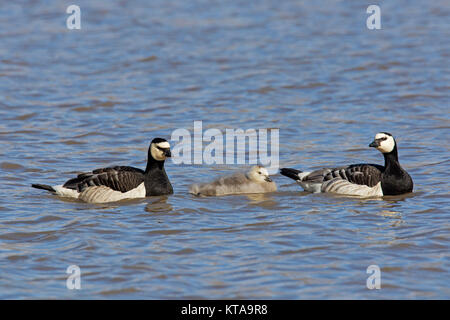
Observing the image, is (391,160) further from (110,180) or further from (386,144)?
(110,180)

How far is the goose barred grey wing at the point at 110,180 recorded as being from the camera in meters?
12.5

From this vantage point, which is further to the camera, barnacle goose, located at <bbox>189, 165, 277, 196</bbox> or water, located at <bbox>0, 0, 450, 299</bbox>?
barnacle goose, located at <bbox>189, 165, 277, 196</bbox>

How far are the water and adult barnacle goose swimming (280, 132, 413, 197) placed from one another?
20 centimetres

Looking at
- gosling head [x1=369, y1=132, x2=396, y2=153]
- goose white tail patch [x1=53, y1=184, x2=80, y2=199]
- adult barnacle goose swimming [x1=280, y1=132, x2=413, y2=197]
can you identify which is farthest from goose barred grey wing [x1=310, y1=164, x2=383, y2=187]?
goose white tail patch [x1=53, y1=184, x2=80, y2=199]

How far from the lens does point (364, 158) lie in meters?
14.9

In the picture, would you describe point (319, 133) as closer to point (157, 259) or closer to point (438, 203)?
point (438, 203)

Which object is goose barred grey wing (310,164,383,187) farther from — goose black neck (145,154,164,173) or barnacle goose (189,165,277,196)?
goose black neck (145,154,164,173)

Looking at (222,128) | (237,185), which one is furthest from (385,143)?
(222,128)

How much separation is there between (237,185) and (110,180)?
1.88 meters

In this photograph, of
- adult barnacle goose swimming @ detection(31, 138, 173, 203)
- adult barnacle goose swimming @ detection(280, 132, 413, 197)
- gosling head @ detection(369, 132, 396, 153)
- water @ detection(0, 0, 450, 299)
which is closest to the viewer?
water @ detection(0, 0, 450, 299)

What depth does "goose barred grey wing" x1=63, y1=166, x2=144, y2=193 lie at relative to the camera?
40.9 feet

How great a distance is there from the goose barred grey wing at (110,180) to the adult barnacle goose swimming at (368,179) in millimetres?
2519

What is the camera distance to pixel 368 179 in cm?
1270
